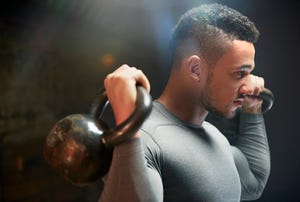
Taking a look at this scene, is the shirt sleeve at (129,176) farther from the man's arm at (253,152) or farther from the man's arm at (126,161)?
the man's arm at (253,152)

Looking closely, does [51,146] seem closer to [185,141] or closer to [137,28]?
[185,141]

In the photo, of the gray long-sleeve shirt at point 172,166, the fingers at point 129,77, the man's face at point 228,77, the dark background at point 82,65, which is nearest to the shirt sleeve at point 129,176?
the gray long-sleeve shirt at point 172,166

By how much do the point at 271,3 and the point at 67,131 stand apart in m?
1.56

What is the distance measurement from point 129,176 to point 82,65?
1580mm

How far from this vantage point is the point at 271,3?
181 centimetres

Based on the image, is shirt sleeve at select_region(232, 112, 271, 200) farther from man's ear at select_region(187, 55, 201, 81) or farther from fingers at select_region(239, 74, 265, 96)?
man's ear at select_region(187, 55, 201, 81)

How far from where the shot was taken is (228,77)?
2.82 feet

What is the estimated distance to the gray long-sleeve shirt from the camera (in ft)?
2.04

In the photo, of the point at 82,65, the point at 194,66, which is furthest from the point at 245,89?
the point at 82,65

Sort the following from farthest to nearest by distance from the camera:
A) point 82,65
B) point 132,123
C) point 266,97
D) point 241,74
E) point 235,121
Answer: point 82,65
point 235,121
point 266,97
point 241,74
point 132,123

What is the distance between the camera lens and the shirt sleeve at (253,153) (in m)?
1.07

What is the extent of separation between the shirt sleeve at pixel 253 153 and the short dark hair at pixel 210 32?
0.32 metres

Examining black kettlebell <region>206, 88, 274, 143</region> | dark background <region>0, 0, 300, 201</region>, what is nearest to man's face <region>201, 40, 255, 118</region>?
black kettlebell <region>206, 88, 274, 143</region>

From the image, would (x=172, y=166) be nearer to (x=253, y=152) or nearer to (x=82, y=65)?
(x=253, y=152)
